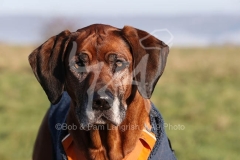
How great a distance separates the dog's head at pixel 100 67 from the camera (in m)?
4.48

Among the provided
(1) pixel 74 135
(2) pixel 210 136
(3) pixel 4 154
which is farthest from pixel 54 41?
(2) pixel 210 136

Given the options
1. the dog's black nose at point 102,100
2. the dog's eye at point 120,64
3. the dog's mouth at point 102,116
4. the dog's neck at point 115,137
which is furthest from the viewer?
the dog's neck at point 115,137

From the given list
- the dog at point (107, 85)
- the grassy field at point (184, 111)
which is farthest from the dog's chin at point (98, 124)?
the grassy field at point (184, 111)

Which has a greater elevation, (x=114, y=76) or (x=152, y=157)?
(x=114, y=76)

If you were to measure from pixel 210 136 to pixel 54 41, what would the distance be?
5.46m

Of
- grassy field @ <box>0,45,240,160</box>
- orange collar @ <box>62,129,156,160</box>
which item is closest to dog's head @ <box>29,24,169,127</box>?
orange collar @ <box>62,129,156,160</box>

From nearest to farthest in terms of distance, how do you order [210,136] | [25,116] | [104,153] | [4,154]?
[104,153] < [4,154] < [210,136] < [25,116]

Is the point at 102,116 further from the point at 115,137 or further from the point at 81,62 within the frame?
the point at 81,62

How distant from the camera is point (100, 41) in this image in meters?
4.65

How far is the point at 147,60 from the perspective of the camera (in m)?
4.69

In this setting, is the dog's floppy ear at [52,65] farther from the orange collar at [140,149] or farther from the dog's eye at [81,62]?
the orange collar at [140,149]

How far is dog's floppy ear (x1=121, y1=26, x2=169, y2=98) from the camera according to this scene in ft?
15.3

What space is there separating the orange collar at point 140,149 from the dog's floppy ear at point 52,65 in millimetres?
428

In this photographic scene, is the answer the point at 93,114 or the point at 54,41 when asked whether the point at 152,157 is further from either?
the point at 54,41
